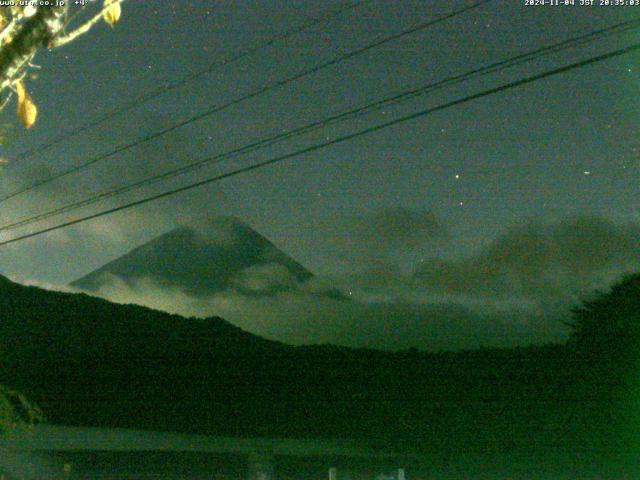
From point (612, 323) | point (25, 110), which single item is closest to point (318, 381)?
point (612, 323)

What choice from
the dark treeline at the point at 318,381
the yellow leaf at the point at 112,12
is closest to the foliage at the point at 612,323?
the dark treeline at the point at 318,381

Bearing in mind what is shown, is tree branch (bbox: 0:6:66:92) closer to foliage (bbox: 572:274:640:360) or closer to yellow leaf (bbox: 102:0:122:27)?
yellow leaf (bbox: 102:0:122:27)

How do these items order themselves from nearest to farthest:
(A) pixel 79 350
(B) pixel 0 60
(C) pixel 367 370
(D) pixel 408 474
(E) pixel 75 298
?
1. (B) pixel 0 60
2. (D) pixel 408 474
3. (C) pixel 367 370
4. (A) pixel 79 350
5. (E) pixel 75 298

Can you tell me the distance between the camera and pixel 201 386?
1669cm

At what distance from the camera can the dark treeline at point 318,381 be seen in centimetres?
1171

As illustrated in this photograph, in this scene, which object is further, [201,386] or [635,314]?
[201,386]

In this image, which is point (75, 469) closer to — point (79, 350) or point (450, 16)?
point (79, 350)

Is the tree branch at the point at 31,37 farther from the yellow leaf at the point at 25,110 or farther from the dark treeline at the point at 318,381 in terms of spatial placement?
the dark treeline at the point at 318,381

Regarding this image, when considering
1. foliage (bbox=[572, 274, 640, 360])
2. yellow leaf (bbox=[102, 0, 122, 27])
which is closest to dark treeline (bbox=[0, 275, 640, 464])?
foliage (bbox=[572, 274, 640, 360])

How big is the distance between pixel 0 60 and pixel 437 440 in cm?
1013

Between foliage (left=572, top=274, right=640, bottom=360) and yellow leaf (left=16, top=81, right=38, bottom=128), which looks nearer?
yellow leaf (left=16, top=81, right=38, bottom=128)

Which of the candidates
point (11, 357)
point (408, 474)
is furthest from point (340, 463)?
point (11, 357)

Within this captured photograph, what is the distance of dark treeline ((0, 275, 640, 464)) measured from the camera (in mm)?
11711

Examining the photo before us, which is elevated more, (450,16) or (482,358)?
(450,16)
